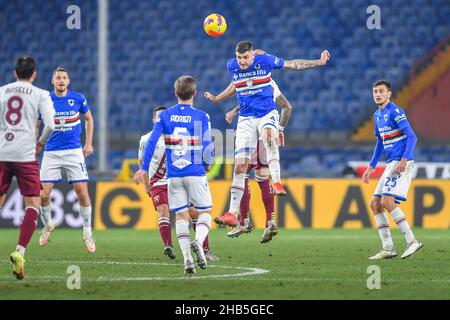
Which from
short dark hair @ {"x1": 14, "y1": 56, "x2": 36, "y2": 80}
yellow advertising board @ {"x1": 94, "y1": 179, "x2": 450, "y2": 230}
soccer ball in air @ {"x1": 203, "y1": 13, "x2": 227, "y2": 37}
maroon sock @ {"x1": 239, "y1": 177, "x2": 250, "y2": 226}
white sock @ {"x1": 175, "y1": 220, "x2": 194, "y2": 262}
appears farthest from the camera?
yellow advertising board @ {"x1": 94, "y1": 179, "x2": 450, "y2": 230}

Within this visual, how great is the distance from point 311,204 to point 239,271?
351 inches

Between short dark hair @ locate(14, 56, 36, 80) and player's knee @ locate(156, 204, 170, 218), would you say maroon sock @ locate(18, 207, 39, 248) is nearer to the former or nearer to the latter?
short dark hair @ locate(14, 56, 36, 80)

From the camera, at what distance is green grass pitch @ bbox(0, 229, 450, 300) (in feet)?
27.6

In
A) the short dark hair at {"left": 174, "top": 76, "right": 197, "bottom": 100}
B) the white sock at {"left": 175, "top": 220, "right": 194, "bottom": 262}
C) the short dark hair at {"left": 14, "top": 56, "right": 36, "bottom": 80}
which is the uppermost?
the short dark hair at {"left": 14, "top": 56, "right": 36, "bottom": 80}

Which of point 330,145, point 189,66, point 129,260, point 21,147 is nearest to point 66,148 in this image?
point 129,260

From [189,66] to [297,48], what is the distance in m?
2.86

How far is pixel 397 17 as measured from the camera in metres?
27.4

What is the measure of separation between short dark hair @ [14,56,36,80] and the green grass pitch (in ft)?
6.02

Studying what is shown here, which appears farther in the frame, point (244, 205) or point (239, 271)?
point (244, 205)

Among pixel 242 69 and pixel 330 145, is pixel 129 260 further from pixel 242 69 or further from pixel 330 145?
pixel 330 145

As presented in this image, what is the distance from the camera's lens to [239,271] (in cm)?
1038

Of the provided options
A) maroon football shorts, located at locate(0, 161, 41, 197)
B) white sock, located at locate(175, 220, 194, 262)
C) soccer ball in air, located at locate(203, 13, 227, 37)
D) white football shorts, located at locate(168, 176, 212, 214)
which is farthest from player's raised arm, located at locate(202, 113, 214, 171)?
soccer ball in air, located at locate(203, 13, 227, 37)

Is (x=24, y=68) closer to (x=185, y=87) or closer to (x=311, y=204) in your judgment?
(x=185, y=87)

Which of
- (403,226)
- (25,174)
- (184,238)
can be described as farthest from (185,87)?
(403,226)
